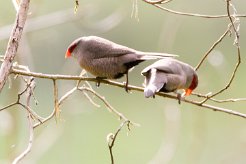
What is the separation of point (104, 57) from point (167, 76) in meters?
0.31

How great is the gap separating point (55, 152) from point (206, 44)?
247 cm

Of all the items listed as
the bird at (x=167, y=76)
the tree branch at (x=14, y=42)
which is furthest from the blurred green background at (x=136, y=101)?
the tree branch at (x=14, y=42)

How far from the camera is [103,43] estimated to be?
9.09 feet

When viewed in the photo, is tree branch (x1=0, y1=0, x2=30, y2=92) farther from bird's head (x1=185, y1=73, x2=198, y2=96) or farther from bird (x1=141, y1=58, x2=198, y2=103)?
bird's head (x1=185, y1=73, x2=198, y2=96)

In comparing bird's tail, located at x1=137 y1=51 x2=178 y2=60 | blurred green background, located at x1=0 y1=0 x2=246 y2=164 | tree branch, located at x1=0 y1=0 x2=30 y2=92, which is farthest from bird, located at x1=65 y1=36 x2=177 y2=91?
blurred green background, located at x1=0 y1=0 x2=246 y2=164

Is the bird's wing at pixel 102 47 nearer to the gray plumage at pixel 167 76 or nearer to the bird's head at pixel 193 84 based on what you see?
the gray plumage at pixel 167 76

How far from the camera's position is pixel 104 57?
275 cm

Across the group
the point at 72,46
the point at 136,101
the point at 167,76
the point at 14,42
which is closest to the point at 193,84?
the point at 167,76

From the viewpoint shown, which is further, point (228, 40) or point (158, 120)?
point (228, 40)

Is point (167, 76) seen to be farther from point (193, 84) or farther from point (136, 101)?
point (136, 101)

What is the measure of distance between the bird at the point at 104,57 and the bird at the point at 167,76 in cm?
6

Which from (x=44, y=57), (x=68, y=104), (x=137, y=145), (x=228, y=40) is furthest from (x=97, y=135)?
(x=68, y=104)

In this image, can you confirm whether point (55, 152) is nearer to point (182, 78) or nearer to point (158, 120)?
point (158, 120)

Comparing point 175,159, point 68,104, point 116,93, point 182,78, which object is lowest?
point 175,159
